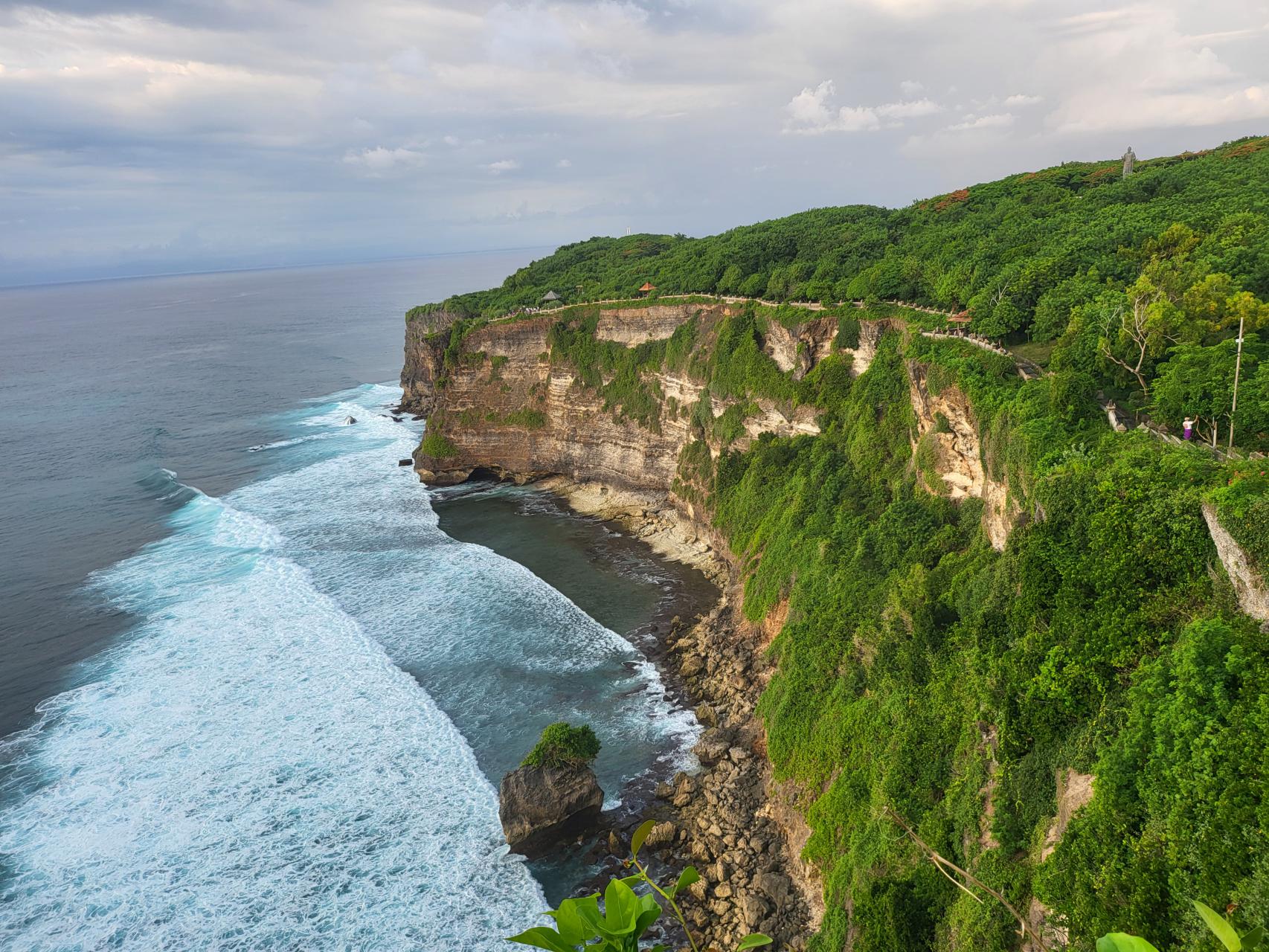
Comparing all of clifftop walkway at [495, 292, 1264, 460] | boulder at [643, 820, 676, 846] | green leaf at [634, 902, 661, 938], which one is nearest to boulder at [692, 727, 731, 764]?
boulder at [643, 820, 676, 846]

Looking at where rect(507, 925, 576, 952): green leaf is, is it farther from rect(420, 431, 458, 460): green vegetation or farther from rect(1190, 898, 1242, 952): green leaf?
rect(420, 431, 458, 460): green vegetation

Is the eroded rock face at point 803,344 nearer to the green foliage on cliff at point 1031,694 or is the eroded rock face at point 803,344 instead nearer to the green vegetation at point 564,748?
the green foliage on cliff at point 1031,694

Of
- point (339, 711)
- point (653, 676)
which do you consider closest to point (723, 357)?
point (653, 676)

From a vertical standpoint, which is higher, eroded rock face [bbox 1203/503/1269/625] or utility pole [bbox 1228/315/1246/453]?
utility pole [bbox 1228/315/1246/453]

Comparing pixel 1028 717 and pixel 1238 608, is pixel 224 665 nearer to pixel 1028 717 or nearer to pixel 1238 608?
pixel 1028 717

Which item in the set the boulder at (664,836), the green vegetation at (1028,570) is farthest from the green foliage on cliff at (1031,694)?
the boulder at (664,836)

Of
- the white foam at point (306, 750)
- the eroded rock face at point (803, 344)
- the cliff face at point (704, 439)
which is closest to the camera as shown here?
the white foam at point (306, 750)

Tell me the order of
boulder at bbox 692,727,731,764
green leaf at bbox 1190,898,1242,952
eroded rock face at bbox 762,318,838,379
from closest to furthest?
green leaf at bbox 1190,898,1242,952 → boulder at bbox 692,727,731,764 → eroded rock face at bbox 762,318,838,379

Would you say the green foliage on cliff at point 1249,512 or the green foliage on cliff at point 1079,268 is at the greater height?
the green foliage on cliff at point 1079,268
